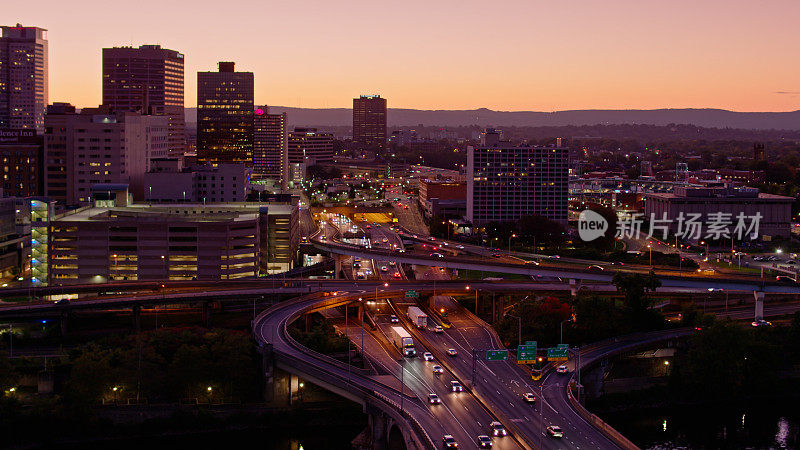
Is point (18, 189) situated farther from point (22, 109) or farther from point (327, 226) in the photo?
point (22, 109)

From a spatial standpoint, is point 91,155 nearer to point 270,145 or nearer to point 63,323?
point 63,323

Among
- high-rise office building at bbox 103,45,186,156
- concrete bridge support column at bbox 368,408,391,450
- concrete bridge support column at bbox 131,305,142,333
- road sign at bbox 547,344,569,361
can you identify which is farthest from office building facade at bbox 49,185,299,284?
high-rise office building at bbox 103,45,186,156

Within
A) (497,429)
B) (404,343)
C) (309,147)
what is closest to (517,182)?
(404,343)

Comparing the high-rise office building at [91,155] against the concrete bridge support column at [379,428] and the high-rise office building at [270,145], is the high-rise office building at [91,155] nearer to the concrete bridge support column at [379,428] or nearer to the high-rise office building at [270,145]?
the concrete bridge support column at [379,428]

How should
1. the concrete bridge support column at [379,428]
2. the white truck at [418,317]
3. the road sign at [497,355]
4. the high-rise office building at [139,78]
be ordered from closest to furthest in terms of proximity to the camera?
the concrete bridge support column at [379,428]
the road sign at [497,355]
the white truck at [418,317]
the high-rise office building at [139,78]

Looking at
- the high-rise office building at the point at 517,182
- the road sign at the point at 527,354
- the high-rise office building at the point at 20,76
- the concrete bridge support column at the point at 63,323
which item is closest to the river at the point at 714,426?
the road sign at the point at 527,354

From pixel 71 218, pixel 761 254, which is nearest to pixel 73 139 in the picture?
pixel 71 218
